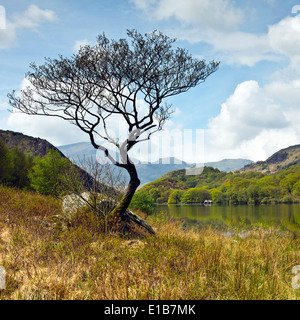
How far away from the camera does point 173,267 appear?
4.80 m

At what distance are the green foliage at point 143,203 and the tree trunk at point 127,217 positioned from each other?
394 inches

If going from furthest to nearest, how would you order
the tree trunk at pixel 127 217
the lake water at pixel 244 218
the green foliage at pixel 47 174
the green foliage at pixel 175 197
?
the green foliage at pixel 175 197
the lake water at pixel 244 218
the green foliage at pixel 47 174
the tree trunk at pixel 127 217

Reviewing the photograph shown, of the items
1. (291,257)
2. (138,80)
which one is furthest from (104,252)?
(138,80)

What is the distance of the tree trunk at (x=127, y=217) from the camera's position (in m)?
9.00

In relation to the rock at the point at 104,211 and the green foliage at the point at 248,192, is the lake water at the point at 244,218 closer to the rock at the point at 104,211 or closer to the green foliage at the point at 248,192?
the rock at the point at 104,211

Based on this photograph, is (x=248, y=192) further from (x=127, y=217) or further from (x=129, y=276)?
(x=129, y=276)

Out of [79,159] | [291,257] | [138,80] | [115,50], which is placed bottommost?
[291,257]

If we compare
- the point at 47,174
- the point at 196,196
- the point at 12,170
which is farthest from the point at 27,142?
the point at 47,174

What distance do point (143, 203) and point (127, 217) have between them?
35.8 feet


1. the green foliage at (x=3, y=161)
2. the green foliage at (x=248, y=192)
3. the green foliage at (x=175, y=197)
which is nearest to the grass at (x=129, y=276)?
the green foliage at (x=3, y=161)

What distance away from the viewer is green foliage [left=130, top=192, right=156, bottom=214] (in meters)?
20.0
